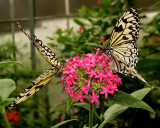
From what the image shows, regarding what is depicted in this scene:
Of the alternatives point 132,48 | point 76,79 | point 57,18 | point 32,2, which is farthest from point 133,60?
point 32,2

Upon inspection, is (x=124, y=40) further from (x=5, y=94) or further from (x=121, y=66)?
(x=5, y=94)

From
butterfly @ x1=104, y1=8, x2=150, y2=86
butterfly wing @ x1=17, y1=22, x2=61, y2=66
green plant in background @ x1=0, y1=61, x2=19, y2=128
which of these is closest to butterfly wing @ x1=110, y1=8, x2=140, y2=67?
butterfly @ x1=104, y1=8, x2=150, y2=86

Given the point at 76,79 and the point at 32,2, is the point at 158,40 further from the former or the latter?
the point at 32,2

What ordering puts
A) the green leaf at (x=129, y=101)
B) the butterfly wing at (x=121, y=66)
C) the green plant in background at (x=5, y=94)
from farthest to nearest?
1. the green plant in background at (x=5, y=94)
2. the butterfly wing at (x=121, y=66)
3. the green leaf at (x=129, y=101)

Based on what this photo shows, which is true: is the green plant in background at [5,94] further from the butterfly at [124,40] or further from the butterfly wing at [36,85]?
the butterfly at [124,40]

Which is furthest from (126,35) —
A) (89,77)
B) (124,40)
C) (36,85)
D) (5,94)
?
(5,94)

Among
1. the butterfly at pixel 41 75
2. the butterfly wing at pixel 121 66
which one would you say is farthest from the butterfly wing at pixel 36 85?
the butterfly wing at pixel 121 66
